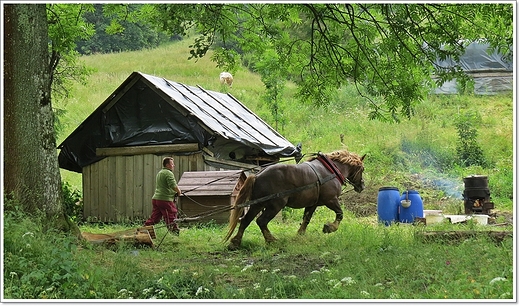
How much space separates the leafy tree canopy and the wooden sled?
320 centimetres

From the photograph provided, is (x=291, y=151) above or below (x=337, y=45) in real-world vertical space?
below

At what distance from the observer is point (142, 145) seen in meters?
16.8

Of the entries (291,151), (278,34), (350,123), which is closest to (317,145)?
(350,123)

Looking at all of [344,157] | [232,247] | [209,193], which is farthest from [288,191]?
[209,193]

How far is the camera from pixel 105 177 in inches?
681

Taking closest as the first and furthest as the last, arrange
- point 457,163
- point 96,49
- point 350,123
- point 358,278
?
1. point 358,278
2. point 457,163
3. point 350,123
4. point 96,49

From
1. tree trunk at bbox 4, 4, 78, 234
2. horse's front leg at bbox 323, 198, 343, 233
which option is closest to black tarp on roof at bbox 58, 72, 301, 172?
horse's front leg at bbox 323, 198, 343, 233

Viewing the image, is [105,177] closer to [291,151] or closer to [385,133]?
[291,151]

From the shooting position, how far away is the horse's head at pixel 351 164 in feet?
42.4

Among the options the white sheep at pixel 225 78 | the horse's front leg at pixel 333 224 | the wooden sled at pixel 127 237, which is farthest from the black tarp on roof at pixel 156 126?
the white sheep at pixel 225 78

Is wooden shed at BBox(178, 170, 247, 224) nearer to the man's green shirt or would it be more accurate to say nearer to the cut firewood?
the man's green shirt

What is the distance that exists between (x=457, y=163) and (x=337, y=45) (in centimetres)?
1614

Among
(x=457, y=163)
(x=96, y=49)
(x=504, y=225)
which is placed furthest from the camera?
(x=96, y=49)

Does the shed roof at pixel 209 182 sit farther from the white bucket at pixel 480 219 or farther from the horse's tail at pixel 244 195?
the white bucket at pixel 480 219
